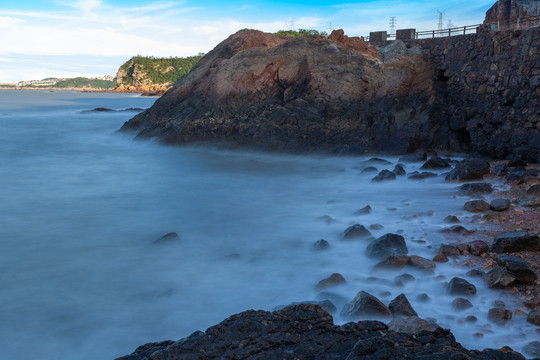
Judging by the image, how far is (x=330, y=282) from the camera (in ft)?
15.2

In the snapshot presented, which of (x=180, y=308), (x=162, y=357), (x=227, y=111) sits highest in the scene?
(x=227, y=111)

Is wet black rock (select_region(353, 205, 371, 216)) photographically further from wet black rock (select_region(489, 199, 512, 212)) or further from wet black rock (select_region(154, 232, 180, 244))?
wet black rock (select_region(154, 232, 180, 244))

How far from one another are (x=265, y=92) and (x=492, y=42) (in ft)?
23.4

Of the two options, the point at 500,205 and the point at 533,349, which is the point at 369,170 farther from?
the point at 533,349

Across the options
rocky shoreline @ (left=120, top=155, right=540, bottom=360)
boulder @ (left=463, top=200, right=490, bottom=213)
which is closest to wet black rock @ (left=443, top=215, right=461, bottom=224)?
rocky shoreline @ (left=120, top=155, right=540, bottom=360)

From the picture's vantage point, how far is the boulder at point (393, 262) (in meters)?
4.84

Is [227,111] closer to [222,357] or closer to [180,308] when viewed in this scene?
[180,308]

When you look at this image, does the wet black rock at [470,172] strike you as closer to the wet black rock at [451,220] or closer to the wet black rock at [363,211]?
the wet black rock at [363,211]

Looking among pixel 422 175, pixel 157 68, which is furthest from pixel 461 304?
pixel 157 68

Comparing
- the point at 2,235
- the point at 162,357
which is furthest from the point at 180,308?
the point at 2,235

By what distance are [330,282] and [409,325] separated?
1.46m

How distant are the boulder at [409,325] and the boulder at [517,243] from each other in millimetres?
2336

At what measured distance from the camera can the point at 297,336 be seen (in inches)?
101

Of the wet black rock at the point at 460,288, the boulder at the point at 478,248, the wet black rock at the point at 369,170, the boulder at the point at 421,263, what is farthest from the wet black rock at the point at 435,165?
the wet black rock at the point at 460,288
